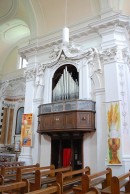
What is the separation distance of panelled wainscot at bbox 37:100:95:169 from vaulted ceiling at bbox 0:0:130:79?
4.07m

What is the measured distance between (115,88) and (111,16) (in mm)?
2876

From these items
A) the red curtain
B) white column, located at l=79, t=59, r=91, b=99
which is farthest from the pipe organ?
the red curtain

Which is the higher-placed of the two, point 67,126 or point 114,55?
point 114,55

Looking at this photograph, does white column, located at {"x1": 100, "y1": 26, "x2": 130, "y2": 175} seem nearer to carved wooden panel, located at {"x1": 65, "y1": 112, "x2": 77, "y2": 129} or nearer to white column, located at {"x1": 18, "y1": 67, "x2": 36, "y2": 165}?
carved wooden panel, located at {"x1": 65, "y1": 112, "x2": 77, "y2": 129}

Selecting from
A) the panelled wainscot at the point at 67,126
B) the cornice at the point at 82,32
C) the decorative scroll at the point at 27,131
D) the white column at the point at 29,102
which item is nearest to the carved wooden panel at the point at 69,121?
the panelled wainscot at the point at 67,126

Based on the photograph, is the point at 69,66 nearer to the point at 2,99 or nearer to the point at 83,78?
the point at 83,78

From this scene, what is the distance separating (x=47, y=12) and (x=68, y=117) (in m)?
5.55

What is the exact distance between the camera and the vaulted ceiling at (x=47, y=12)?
8648 millimetres

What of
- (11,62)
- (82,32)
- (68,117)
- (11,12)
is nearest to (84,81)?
(68,117)

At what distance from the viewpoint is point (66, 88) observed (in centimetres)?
798

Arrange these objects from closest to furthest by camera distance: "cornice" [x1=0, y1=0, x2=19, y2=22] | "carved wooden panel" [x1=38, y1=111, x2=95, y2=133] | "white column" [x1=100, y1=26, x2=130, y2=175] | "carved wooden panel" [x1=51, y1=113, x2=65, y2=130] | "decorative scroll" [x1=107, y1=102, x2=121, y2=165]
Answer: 1. "decorative scroll" [x1=107, y1=102, x2=121, y2=165]
2. "white column" [x1=100, y1=26, x2=130, y2=175]
3. "carved wooden panel" [x1=38, y1=111, x2=95, y2=133]
4. "carved wooden panel" [x1=51, y1=113, x2=65, y2=130]
5. "cornice" [x1=0, y1=0, x2=19, y2=22]

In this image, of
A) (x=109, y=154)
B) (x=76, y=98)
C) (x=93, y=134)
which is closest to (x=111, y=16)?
(x=76, y=98)

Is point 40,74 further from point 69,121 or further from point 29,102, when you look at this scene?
point 69,121

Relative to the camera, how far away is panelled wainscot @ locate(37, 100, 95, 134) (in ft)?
22.7
